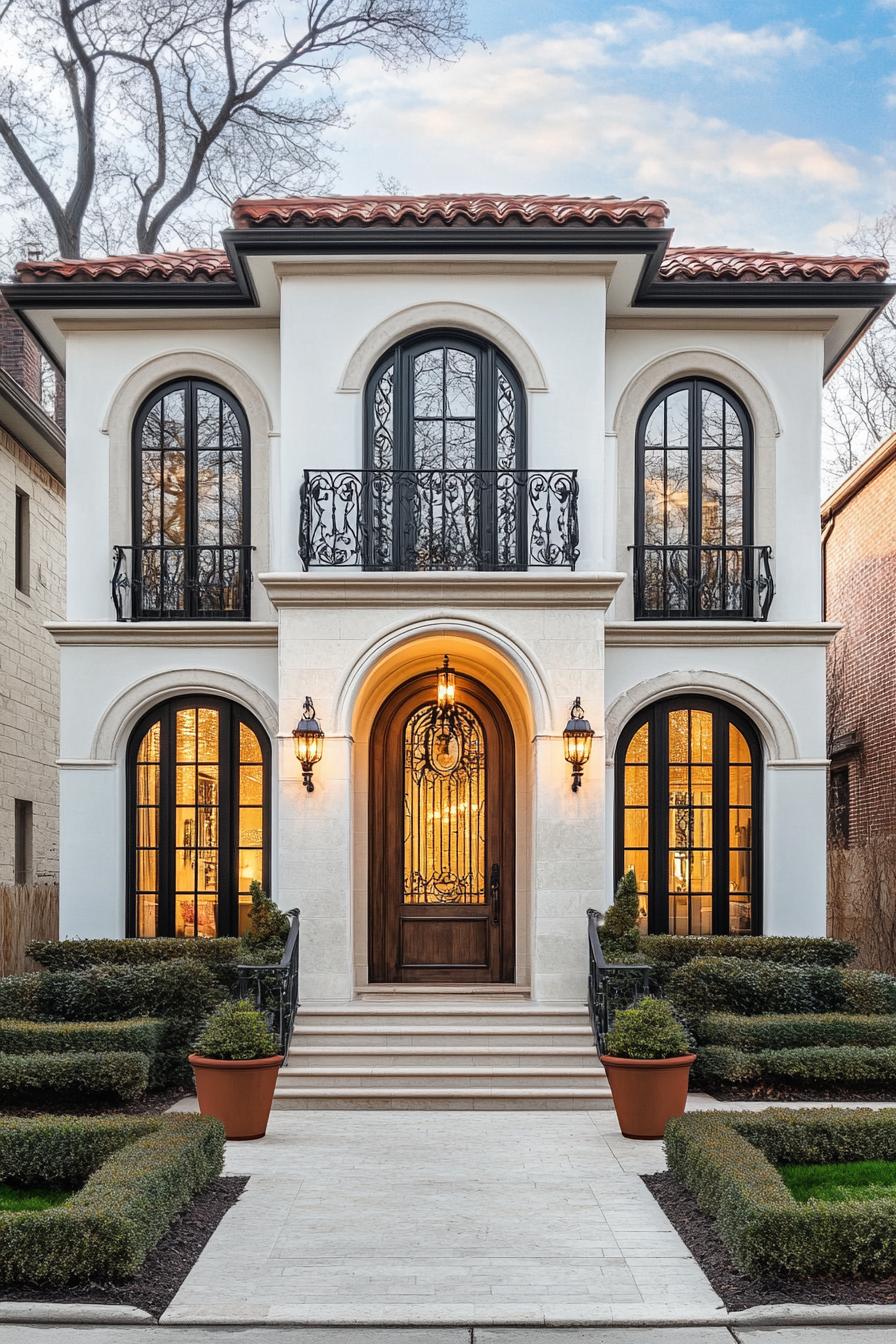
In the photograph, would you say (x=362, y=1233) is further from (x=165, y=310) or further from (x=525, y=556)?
(x=165, y=310)

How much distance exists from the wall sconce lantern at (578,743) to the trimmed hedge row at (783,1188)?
13.4 feet

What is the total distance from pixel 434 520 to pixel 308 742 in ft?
8.08

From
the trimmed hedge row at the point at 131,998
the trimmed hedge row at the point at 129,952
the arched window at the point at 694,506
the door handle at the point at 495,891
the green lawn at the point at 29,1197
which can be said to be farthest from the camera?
the door handle at the point at 495,891

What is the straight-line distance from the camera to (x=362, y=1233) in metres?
7.74

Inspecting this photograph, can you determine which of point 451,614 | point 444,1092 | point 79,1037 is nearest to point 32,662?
point 451,614

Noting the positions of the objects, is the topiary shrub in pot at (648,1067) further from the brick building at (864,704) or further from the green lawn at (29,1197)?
the brick building at (864,704)

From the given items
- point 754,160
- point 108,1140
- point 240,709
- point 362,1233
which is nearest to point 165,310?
point 240,709

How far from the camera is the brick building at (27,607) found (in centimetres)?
1809

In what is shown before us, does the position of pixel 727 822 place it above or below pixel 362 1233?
above

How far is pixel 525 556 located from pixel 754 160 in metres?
14.8

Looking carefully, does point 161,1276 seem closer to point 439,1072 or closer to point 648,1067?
point 648,1067

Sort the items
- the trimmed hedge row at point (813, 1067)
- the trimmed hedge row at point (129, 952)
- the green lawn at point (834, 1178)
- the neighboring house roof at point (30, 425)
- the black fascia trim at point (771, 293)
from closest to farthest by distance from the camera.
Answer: the green lawn at point (834, 1178) < the trimmed hedge row at point (813, 1067) < the trimmed hedge row at point (129, 952) < the black fascia trim at point (771, 293) < the neighboring house roof at point (30, 425)

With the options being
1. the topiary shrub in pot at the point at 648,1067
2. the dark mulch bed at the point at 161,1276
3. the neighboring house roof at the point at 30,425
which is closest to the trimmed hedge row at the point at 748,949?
the topiary shrub in pot at the point at 648,1067

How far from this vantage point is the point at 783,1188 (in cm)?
721
